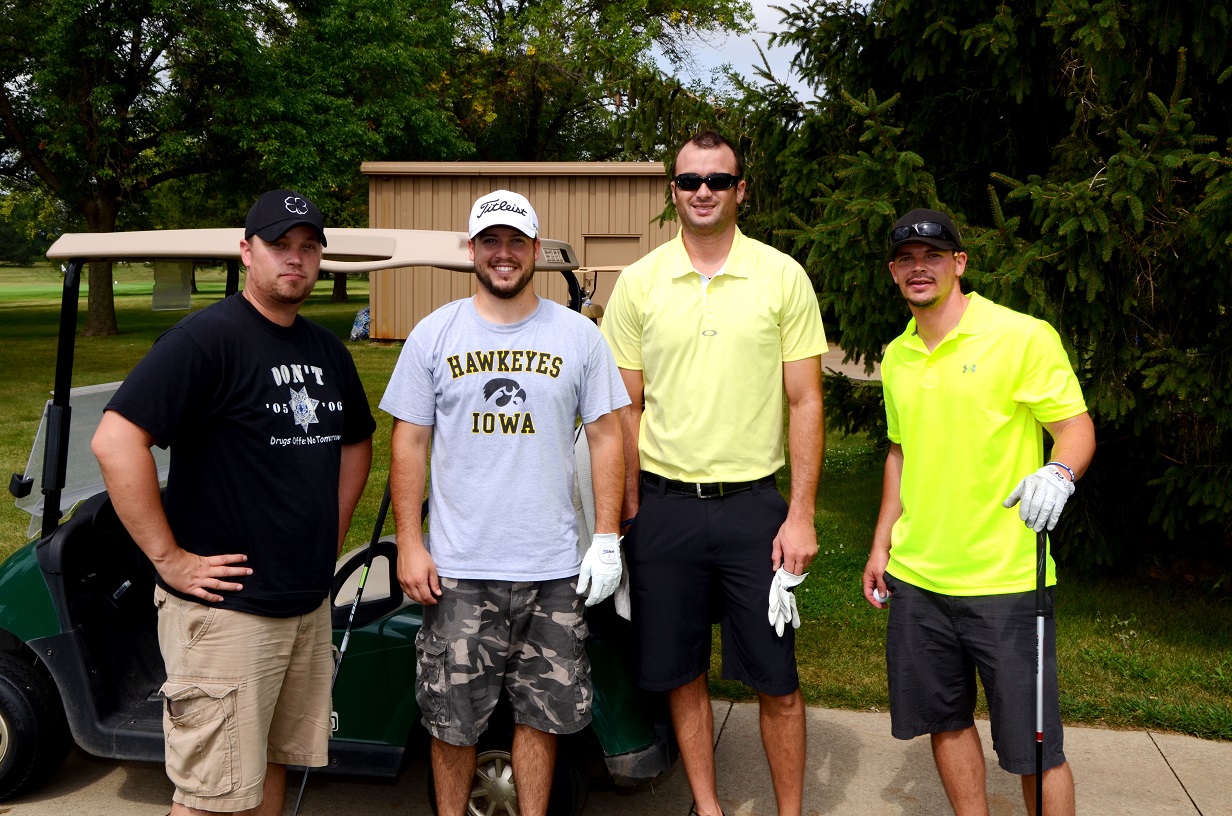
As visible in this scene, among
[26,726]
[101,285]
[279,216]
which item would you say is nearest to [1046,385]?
[279,216]

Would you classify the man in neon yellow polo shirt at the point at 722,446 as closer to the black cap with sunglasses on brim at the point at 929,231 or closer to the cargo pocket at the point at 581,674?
the cargo pocket at the point at 581,674

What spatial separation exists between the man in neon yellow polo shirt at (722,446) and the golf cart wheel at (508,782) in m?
0.35

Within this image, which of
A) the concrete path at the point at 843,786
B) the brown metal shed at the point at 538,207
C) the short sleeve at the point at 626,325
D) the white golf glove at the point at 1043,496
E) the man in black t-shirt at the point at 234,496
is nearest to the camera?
the man in black t-shirt at the point at 234,496

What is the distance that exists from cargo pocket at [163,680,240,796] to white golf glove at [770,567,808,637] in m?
1.54

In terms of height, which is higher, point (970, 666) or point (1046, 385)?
point (1046, 385)

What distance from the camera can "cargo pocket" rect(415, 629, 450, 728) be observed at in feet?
10.2

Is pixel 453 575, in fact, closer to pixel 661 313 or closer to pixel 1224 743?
pixel 661 313

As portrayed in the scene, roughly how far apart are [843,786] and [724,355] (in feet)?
5.63

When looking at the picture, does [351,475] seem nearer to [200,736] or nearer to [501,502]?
[501,502]

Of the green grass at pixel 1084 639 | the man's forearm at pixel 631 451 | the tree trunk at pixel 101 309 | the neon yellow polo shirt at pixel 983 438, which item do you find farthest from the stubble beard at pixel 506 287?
the tree trunk at pixel 101 309

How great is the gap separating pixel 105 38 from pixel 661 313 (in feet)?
74.9

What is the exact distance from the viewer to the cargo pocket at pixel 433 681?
311 centimetres

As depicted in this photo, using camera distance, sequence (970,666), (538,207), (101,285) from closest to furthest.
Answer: (970,666) < (538,207) < (101,285)

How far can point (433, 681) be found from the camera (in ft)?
10.2
